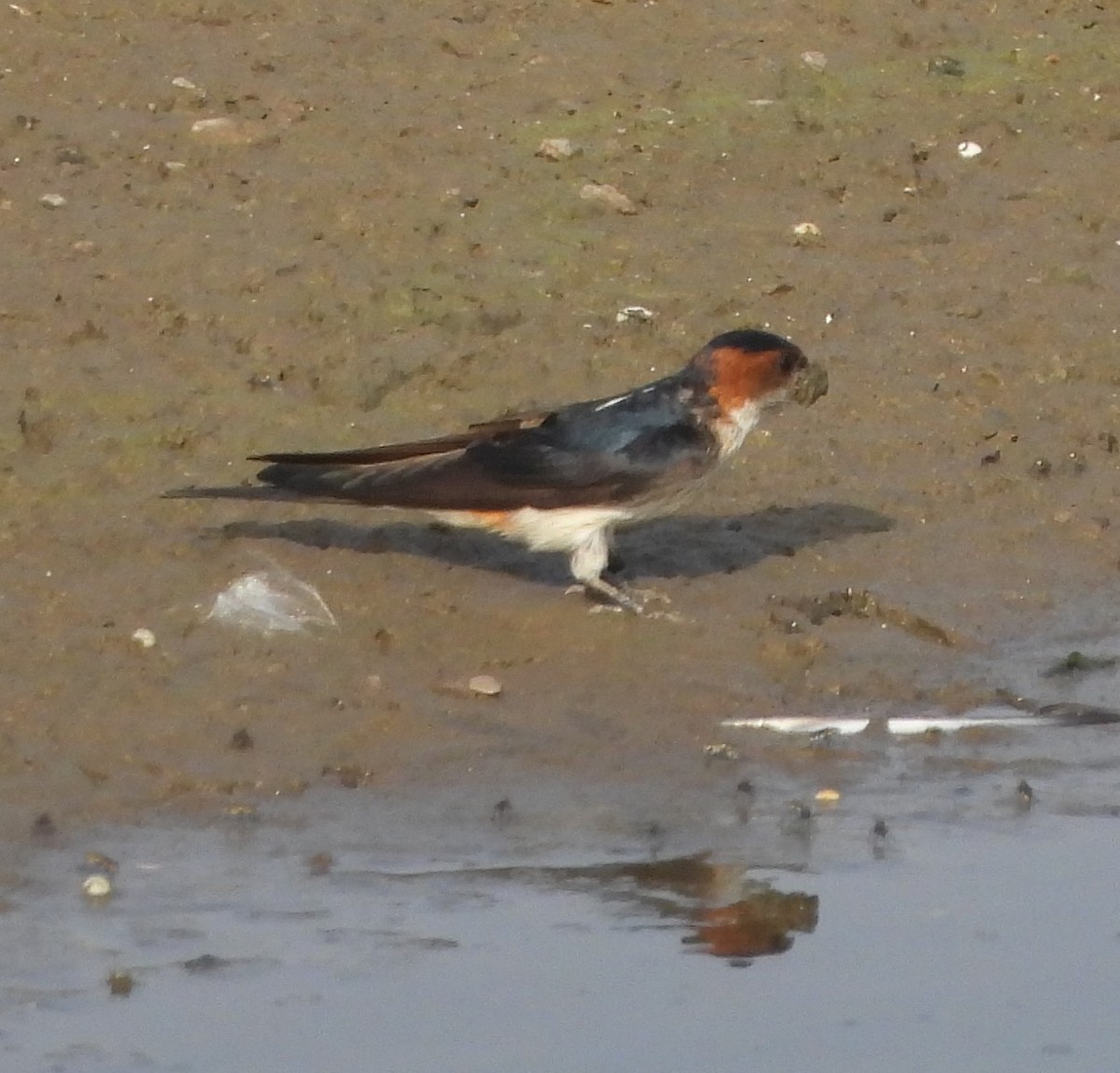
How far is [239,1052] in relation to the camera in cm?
474

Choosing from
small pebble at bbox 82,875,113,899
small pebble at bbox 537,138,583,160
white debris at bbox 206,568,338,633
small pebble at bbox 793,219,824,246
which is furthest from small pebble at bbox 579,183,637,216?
small pebble at bbox 82,875,113,899

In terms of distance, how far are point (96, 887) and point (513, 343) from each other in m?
3.44

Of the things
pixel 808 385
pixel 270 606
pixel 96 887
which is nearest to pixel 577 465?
pixel 808 385

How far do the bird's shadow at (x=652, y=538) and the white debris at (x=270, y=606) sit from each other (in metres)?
0.38

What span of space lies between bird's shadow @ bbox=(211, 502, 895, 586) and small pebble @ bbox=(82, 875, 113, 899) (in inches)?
74.2

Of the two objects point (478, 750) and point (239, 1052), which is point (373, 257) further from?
point (239, 1052)

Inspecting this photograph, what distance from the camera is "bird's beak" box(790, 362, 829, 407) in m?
7.28

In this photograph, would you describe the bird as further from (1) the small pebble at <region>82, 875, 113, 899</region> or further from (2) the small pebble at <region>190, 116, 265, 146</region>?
(2) the small pebble at <region>190, 116, 265, 146</region>

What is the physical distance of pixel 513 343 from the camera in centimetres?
844

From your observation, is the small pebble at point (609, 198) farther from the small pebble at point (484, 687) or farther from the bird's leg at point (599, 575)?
the small pebble at point (484, 687)

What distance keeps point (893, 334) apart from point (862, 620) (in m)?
1.95

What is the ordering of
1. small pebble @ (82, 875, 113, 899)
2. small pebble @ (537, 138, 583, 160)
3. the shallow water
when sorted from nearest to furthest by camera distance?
the shallow water, small pebble @ (82, 875, 113, 899), small pebble @ (537, 138, 583, 160)

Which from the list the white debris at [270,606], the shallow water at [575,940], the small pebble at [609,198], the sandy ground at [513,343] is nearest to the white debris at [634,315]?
the sandy ground at [513,343]

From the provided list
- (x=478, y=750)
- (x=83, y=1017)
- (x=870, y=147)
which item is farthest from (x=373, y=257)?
(x=83, y=1017)
